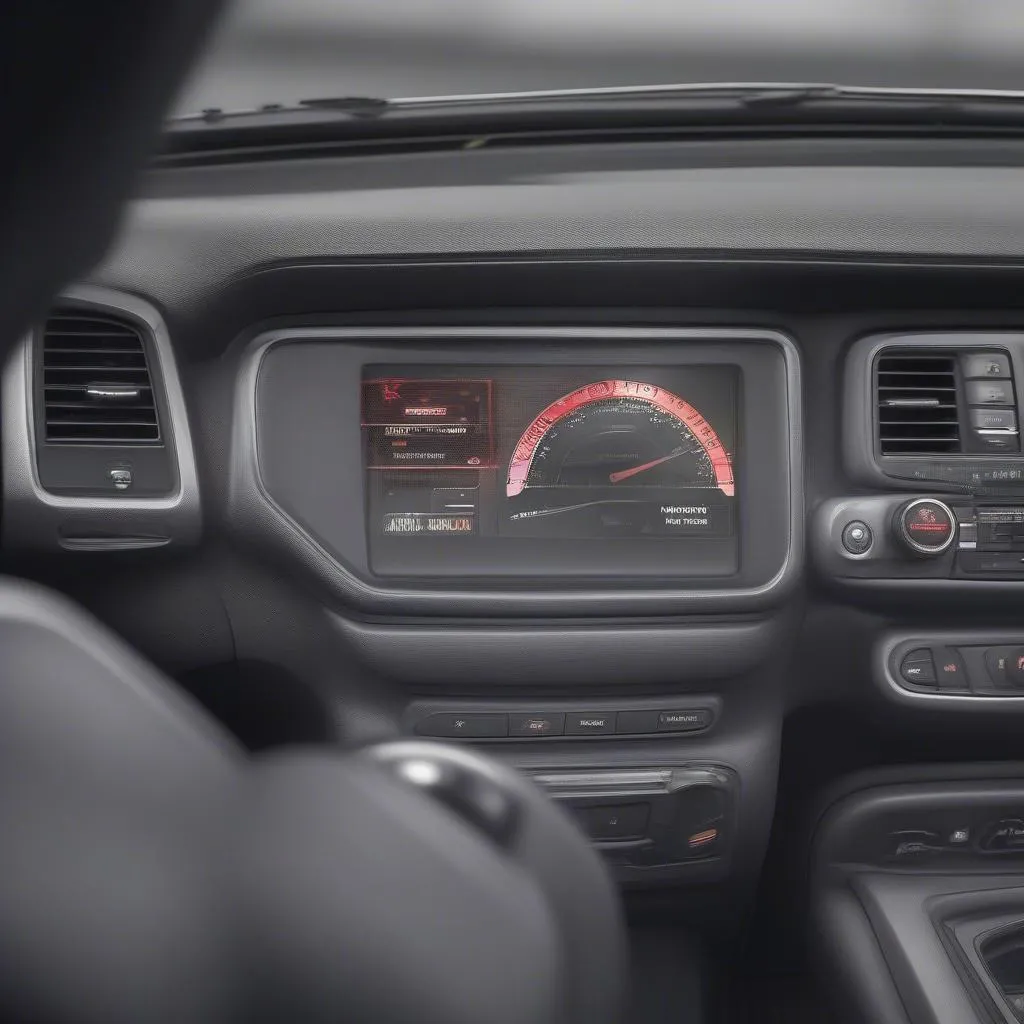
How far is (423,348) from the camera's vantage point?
191 cm

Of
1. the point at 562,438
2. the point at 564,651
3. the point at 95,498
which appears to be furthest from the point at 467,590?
the point at 95,498

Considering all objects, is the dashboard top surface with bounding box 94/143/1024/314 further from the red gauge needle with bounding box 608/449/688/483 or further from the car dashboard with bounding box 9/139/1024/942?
the red gauge needle with bounding box 608/449/688/483

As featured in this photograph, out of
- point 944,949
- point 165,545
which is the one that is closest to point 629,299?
point 165,545

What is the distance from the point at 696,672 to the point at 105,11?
5.58ft

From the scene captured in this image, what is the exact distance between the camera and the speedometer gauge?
1926mm

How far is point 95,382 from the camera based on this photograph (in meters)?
1.87

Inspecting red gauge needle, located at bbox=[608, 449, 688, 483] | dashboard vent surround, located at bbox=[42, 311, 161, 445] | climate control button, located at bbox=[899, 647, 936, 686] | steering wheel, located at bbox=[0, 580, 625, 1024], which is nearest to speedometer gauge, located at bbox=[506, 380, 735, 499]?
red gauge needle, located at bbox=[608, 449, 688, 483]

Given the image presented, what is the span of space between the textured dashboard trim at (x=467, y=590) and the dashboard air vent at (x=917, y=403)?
150 mm

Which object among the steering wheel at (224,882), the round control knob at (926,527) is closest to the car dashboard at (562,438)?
the round control knob at (926,527)

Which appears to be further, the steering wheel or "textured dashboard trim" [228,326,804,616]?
"textured dashboard trim" [228,326,804,616]

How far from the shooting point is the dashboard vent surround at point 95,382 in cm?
186

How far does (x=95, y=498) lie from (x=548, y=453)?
0.71 m

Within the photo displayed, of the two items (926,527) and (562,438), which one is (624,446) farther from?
(926,527)

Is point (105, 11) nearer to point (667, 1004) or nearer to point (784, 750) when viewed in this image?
point (784, 750)
